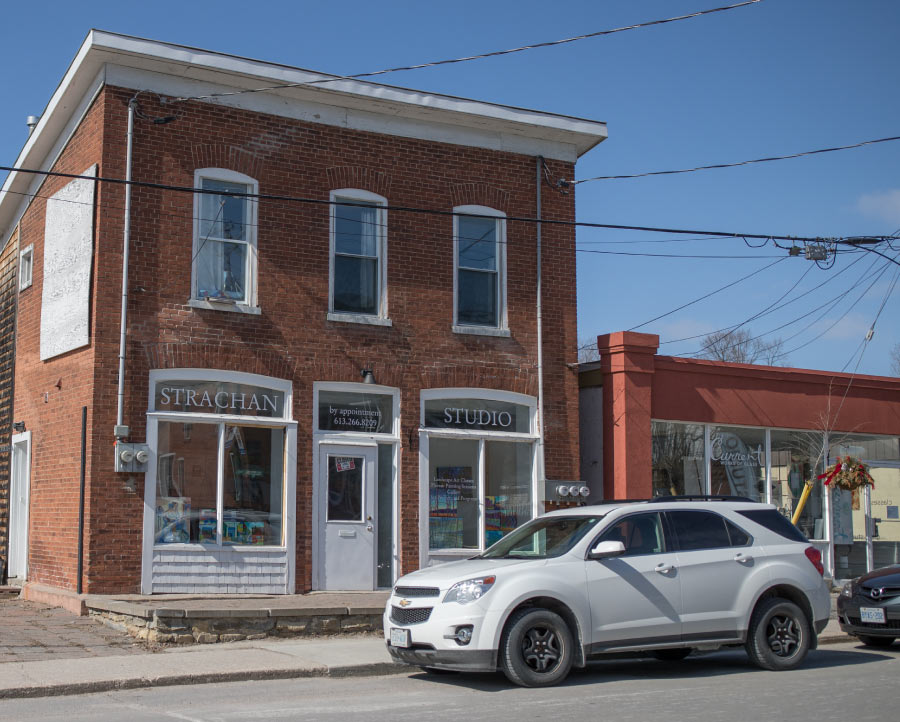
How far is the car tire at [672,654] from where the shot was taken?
472 inches

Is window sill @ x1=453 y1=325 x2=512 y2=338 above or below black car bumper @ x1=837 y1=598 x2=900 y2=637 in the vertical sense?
above

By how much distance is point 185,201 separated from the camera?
51.4 ft

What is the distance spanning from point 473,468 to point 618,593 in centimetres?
711

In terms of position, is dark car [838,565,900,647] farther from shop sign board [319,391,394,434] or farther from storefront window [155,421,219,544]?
storefront window [155,421,219,544]

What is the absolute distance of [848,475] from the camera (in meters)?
19.4

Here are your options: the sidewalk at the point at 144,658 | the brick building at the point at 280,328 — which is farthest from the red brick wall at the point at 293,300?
the sidewalk at the point at 144,658

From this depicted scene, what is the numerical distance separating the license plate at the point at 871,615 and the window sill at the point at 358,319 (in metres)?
7.92

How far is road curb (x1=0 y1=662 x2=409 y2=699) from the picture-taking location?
9.90m

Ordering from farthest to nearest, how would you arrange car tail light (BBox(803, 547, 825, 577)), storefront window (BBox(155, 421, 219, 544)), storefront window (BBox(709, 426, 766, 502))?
1. storefront window (BBox(709, 426, 766, 502))
2. storefront window (BBox(155, 421, 219, 544))
3. car tail light (BBox(803, 547, 825, 577))

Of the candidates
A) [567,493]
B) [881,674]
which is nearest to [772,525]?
[881,674]

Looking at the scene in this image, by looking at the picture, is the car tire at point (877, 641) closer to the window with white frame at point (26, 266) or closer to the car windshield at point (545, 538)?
the car windshield at point (545, 538)

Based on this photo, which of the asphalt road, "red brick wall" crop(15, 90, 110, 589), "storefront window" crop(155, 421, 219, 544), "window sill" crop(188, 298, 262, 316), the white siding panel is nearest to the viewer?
the asphalt road

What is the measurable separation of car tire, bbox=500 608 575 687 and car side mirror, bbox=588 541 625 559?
0.73 metres

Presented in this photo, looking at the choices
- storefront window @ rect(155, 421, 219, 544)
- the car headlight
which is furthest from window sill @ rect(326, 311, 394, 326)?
the car headlight
